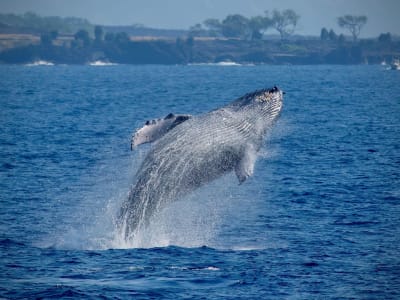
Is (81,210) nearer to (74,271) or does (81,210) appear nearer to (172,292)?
(74,271)

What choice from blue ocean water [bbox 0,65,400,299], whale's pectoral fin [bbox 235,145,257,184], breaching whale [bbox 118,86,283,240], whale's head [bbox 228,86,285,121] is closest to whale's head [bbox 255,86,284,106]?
whale's head [bbox 228,86,285,121]

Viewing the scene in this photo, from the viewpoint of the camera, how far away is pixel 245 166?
16891 mm

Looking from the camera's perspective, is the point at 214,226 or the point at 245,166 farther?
the point at 214,226

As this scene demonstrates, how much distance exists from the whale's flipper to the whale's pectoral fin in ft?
5.24

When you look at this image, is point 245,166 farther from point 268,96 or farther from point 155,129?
point 268,96

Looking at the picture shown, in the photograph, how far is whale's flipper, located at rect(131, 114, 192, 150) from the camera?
17703mm

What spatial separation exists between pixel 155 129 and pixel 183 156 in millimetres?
958

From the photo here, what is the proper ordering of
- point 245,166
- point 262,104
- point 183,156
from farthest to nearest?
point 262,104
point 183,156
point 245,166

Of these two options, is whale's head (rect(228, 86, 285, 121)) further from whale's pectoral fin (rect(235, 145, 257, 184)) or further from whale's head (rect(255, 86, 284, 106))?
whale's pectoral fin (rect(235, 145, 257, 184))

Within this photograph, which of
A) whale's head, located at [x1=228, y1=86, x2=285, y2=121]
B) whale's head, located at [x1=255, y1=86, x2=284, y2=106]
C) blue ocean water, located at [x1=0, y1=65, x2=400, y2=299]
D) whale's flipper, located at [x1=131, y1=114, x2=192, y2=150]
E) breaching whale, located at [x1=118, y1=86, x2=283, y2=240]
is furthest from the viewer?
whale's head, located at [x1=255, y1=86, x2=284, y2=106]

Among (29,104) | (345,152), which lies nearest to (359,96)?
(29,104)

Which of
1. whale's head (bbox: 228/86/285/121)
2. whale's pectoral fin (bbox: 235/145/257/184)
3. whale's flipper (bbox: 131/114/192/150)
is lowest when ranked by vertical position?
whale's pectoral fin (bbox: 235/145/257/184)

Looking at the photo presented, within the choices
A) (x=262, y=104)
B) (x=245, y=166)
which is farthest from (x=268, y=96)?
(x=245, y=166)

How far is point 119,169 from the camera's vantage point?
107ft
